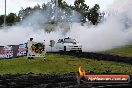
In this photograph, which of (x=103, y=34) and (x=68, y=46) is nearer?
(x=68, y=46)

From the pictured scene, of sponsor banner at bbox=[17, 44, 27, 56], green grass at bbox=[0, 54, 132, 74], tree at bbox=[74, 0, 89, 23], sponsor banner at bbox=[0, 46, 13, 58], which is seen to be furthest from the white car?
tree at bbox=[74, 0, 89, 23]

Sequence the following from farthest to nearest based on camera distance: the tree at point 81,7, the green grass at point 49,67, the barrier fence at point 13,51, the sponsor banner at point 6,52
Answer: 1. the tree at point 81,7
2. the barrier fence at point 13,51
3. the sponsor banner at point 6,52
4. the green grass at point 49,67

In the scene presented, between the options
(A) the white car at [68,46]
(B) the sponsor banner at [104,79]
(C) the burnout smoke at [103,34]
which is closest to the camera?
(B) the sponsor banner at [104,79]

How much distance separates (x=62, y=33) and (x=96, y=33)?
5.56 meters

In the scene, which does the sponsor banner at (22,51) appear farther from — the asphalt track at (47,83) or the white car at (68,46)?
the asphalt track at (47,83)

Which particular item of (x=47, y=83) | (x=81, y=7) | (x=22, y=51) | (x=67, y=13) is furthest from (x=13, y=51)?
(x=67, y=13)

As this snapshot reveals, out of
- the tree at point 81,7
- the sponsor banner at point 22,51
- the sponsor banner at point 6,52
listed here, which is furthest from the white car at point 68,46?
the tree at point 81,7

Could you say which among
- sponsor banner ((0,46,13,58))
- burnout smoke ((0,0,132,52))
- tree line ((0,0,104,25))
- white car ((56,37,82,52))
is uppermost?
tree line ((0,0,104,25))

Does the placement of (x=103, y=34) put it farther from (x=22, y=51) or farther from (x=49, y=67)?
(x=49, y=67)

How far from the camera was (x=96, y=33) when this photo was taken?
5272 cm

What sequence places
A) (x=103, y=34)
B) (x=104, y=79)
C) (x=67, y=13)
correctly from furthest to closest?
(x=67, y=13) → (x=103, y=34) → (x=104, y=79)

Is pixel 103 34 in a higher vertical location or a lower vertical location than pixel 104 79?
higher

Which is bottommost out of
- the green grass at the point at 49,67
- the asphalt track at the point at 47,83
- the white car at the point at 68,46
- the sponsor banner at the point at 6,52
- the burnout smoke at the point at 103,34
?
the asphalt track at the point at 47,83

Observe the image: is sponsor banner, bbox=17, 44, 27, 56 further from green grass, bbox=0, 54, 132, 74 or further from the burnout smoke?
the burnout smoke
